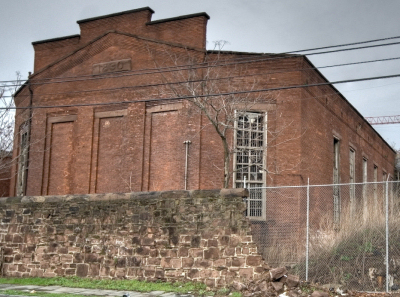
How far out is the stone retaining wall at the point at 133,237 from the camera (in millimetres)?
13695

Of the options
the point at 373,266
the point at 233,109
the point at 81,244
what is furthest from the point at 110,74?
the point at 373,266

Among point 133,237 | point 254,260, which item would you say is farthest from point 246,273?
point 133,237

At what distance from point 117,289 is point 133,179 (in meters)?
8.71

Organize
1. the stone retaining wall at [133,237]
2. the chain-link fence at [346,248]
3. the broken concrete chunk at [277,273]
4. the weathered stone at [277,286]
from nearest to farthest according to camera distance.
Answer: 1. the weathered stone at [277,286]
2. the broken concrete chunk at [277,273]
3. the chain-link fence at [346,248]
4. the stone retaining wall at [133,237]

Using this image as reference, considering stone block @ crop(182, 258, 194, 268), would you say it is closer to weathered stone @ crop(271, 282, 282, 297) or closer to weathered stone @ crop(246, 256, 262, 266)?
weathered stone @ crop(246, 256, 262, 266)

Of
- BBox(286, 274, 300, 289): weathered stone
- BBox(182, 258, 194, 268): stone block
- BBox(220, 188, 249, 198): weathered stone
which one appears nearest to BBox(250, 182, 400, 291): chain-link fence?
BBox(286, 274, 300, 289): weathered stone

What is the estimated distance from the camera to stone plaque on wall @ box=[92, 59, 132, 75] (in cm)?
2341

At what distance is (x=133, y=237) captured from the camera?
15.0 meters

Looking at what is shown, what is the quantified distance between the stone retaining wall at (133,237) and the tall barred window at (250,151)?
6.48 meters

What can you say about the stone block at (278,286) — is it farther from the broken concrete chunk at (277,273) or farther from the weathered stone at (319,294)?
the weathered stone at (319,294)

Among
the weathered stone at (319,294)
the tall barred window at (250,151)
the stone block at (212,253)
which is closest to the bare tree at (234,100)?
the tall barred window at (250,151)

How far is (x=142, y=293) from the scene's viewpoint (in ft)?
43.8

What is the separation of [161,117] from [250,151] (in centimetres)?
424

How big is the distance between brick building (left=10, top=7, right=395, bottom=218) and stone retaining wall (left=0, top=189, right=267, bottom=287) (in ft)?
15.0
